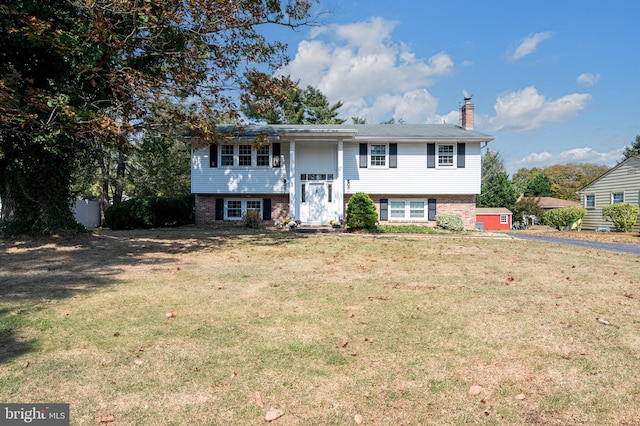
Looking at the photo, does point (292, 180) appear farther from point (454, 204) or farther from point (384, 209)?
point (454, 204)

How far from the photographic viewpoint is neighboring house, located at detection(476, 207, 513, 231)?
102 ft

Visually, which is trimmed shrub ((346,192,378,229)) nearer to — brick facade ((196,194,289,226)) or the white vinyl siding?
the white vinyl siding

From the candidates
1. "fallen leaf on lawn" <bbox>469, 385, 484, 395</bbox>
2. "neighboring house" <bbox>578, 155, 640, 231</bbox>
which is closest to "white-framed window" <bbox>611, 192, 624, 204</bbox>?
"neighboring house" <bbox>578, 155, 640, 231</bbox>

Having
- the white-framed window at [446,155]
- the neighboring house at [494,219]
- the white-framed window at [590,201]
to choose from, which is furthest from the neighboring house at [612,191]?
the white-framed window at [446,155]

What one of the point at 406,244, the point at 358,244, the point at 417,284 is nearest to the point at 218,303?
the point at 417,284

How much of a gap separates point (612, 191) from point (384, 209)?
1730 centimetres

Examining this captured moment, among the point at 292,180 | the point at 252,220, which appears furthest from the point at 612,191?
the point at 252,220

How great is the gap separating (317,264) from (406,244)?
186 inches

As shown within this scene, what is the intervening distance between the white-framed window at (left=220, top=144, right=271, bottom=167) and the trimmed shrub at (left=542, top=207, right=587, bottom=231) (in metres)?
18.8

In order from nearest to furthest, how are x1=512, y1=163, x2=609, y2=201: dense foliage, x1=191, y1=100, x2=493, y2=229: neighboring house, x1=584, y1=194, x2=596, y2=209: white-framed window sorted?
x1=191, y1=100, x2=493, y2=229: neighboring house → x1=584, y1=194, x2=596, y2=209: white-framed window → x1=512, y1=163, x2=609, y2=201: dense foliage

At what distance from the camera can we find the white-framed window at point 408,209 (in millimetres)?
21500

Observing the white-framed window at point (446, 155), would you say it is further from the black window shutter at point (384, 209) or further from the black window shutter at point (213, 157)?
the black window shutter at point (213, 157)

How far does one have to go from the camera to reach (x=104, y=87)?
1048 centimetres

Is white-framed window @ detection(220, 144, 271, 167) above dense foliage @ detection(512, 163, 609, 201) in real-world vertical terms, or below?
below
